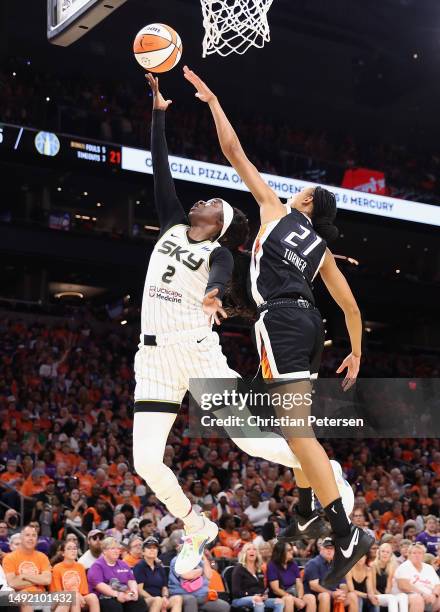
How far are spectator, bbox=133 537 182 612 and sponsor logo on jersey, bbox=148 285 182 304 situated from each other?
668 cm

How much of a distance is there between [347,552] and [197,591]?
7.13 metres

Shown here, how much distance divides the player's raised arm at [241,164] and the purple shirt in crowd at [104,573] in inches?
279

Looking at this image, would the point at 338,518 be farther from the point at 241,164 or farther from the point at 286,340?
the point at 241,164

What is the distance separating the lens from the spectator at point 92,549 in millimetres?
12023

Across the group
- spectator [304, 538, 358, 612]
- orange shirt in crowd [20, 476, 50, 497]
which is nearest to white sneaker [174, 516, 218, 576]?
spectator [304, 538, 358, 612]

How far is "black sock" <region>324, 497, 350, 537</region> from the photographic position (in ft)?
17.8

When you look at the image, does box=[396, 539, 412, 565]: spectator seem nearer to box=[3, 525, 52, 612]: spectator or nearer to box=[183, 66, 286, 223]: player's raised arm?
box=[3, 525, 52, 612]: spectator

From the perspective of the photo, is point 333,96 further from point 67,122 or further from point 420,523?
point 420,523

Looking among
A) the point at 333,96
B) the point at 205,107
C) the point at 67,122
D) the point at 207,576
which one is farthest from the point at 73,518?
the point at 333,96

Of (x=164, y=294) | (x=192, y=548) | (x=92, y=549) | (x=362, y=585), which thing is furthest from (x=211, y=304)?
(x=362, y=585)

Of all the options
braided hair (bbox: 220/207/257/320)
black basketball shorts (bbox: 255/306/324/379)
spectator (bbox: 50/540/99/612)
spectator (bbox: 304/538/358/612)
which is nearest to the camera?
black basketball shorts (bbox: 255/306/324/379)

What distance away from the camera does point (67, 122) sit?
2177 centimetres

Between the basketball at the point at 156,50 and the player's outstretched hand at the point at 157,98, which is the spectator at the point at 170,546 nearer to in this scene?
the player's outstretched hand at the point at 157,98

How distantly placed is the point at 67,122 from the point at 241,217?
53.3 ft
